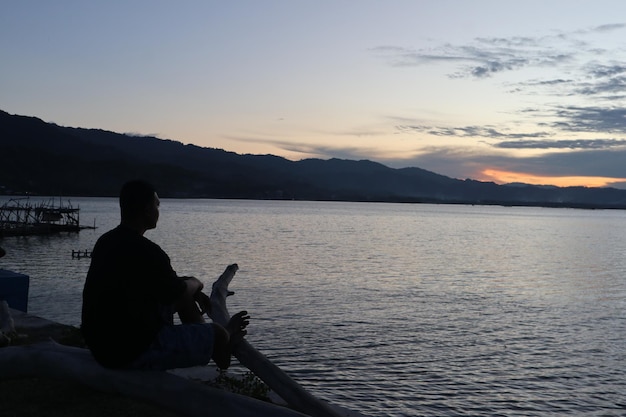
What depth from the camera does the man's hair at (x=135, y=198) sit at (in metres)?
5.27

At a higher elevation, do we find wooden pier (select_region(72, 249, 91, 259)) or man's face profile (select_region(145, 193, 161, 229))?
man's face profile (select_region(145, 193, 161, 229))

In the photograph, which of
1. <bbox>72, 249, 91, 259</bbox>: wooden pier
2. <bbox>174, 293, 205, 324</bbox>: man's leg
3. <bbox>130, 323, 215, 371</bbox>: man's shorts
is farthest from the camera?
<bbox>72, 249, 91, 259</bbox>: wooden pier

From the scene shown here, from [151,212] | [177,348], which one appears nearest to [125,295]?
[177,348]

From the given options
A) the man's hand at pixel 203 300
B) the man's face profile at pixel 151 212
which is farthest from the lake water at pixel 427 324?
the man's face profile at pixel 151 212

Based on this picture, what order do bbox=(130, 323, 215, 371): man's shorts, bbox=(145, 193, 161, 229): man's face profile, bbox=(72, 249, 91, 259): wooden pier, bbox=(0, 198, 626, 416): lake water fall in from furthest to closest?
→ 1. bbox=(72, 249, 91, 259): wooden pier
2. bbox=(0, 198, 626, 416): lake water
3. bbox=(145, 193, 161, 229): man's face profile
4. bbox=(130, 323, 215, 371): man's shorts

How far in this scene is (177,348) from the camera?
17.2ft

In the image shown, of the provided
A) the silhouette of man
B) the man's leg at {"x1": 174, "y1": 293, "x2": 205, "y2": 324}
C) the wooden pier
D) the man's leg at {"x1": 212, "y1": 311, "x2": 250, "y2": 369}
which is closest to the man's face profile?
the silhouette of man

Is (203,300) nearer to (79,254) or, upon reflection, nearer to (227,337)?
(227,337)

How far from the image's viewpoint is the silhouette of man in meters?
5.04

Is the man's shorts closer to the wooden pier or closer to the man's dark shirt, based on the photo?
the man's dark shirt

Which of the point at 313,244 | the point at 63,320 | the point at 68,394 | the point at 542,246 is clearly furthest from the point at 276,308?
the point at 542,246

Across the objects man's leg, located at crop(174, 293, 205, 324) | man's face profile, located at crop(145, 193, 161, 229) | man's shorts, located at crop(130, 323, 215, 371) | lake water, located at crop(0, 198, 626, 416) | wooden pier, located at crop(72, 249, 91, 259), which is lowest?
wooden pier, located at crop(72, 249, 91, 259)

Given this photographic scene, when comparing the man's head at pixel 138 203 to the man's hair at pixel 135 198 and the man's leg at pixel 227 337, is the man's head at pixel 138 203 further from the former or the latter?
the man's leg at pixel 227 337

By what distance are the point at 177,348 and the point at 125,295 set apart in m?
0.68
